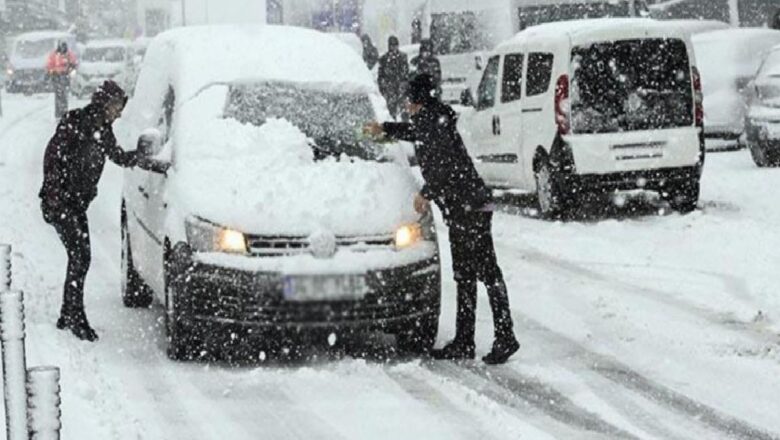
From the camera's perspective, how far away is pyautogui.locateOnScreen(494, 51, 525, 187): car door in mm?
16031

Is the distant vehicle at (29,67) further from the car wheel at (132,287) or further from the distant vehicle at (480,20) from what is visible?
the car wheel at (132,287)

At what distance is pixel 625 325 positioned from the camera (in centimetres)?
969

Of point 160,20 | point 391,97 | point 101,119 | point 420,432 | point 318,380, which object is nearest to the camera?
point 420,432

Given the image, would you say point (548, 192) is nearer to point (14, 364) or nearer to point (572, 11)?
point (14, 364)

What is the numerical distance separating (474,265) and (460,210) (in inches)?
13.0

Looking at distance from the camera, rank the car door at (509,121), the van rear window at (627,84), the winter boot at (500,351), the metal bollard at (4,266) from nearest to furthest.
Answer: the metal bollard at (4,266), the winter boot at (500,351), the van rear window at (627,84), the car door at (509,121)

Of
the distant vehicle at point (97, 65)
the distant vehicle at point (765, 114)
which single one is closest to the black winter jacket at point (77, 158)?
the distant vehicle at point (765, 114)

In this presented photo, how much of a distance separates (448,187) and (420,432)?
2.07 m

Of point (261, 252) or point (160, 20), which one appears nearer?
point (261, 252)

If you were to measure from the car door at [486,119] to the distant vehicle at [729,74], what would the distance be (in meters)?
5.06

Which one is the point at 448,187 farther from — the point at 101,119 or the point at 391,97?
the point at 391,97

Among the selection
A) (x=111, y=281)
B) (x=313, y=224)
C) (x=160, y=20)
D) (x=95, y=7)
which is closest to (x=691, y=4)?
(x=111, y=281)

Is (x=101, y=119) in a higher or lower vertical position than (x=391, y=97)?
higher

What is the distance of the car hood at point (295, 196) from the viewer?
8281 mm
